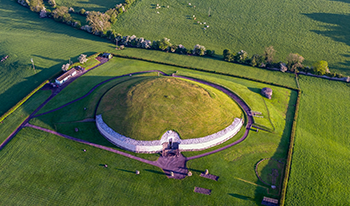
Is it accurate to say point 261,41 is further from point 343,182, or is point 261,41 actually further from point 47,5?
point 47,5

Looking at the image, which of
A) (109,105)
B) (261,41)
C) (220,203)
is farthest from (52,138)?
(261,41)

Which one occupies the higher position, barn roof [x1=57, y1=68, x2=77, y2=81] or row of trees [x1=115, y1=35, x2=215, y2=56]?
row of trees [x1=115, y1=35, x2=215, y2=56]

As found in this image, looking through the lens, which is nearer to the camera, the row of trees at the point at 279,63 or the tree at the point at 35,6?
the row of trees at the point at 279,63

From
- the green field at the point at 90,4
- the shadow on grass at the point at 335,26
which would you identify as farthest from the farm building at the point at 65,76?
the shadow on grass at the point at 335,26

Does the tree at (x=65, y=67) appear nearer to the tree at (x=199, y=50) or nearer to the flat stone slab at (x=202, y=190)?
the tree at (x=199, y=50)

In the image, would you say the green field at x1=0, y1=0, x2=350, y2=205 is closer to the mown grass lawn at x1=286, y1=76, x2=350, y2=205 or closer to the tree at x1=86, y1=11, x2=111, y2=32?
the mown grass lawn at x1=286, y1=76, x2=350, y2=205

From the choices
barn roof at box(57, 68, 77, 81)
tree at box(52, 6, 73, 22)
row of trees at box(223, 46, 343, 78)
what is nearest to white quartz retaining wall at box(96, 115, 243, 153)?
barn roof at box(57, 68, 77, 81)
